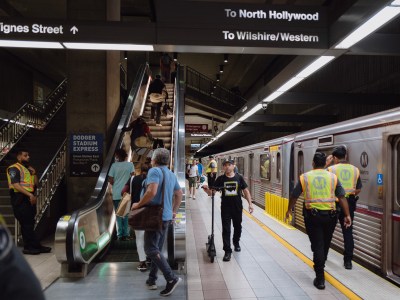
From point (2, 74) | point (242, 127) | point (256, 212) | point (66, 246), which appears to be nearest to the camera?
point (66, 246)

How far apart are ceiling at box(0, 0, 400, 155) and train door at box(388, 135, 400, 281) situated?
1.48 metres

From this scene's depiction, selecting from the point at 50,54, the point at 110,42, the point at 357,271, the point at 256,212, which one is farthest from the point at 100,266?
the point at 50,54

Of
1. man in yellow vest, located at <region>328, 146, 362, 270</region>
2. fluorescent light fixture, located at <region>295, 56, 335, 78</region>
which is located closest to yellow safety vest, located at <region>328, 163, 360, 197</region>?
man in yellow vest, located at <region>328, 146, 362, 270</region>

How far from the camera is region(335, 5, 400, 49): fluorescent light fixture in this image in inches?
125

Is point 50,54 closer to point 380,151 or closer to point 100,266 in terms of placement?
point 100,266

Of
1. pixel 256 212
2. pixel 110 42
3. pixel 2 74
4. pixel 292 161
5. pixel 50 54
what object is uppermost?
pixel 50 54

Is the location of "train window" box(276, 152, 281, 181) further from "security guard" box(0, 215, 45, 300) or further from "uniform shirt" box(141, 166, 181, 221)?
"security guard" box(0, 215, 45, 300)

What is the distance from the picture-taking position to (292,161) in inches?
340

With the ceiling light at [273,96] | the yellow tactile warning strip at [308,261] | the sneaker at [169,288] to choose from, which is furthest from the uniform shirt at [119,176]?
the ceiling light at [273,96]

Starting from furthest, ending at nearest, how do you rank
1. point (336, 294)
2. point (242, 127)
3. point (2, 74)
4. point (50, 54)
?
1. point (242, 127)
2. point (50, 54)
3. point (2, 74)
4. point (336, 294)

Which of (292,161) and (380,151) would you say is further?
(292,161)

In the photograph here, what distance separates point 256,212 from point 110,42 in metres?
8.03

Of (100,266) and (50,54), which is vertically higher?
(50,54)

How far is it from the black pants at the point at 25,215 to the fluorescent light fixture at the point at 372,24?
17.0 ft
